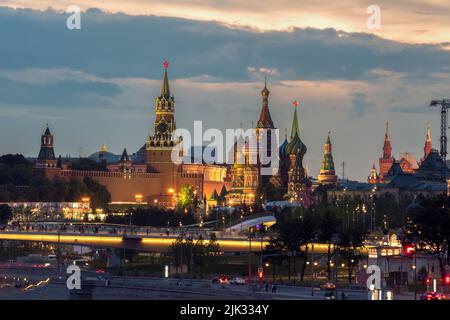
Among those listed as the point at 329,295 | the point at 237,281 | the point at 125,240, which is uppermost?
the point at 125,240

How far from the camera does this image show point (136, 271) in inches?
5906

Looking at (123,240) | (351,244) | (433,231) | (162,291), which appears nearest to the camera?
(162,291)

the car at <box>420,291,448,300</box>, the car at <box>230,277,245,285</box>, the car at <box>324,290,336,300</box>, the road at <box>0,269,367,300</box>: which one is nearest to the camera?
the car at <box>420,291,448,300</box>

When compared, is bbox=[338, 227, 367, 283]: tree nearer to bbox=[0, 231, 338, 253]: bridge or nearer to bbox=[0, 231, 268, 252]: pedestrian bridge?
bbox=[0, 231, 338, 253]: bridge

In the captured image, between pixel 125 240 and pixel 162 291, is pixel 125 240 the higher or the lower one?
the higher one

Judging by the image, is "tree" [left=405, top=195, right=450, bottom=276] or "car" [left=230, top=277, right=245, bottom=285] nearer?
"car" [left=230, top=277, right=245, bottom=285]

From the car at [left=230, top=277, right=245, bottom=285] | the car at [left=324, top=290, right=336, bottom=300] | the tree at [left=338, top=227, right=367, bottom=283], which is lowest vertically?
the car at [left=324, top=290, right=336, bottom=300]

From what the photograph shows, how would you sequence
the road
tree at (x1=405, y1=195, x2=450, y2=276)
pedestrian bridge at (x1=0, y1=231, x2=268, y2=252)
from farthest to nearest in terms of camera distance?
pedestrian bridge at (x1=0, y1=231, x2=268, y2=252)
tree at (x1=405, y1=195, x2=450, y2=276)
the road
